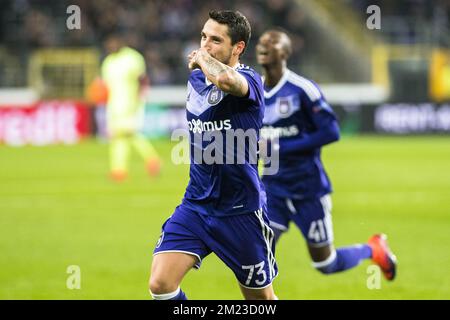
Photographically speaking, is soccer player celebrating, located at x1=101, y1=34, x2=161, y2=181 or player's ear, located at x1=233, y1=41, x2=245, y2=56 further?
soccer player celebrating, located at x1=101, y1=34, x2=161, y2=181

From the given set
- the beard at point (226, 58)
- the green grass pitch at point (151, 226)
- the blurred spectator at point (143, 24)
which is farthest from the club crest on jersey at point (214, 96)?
the blurred spectator at point (143, 24)

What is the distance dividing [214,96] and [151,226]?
6.61 meters

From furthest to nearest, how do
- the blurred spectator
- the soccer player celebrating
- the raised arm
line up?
1. the blurred spectator
2. the soccer player celebrating
3. the raised arm

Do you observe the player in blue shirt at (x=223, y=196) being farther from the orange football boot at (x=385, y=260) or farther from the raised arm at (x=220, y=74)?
the orange football boot at (x=385, y=260)

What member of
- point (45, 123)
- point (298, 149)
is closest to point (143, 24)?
point (45, 123)

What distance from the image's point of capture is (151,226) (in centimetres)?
1217

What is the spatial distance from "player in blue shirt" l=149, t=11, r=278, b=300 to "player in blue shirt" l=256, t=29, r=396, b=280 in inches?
80.0

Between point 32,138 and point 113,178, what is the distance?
8.61 metres

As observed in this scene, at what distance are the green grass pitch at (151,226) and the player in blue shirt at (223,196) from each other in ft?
6.94

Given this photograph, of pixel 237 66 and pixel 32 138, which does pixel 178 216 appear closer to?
pixel 237 66

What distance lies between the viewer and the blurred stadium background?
911 centimetres

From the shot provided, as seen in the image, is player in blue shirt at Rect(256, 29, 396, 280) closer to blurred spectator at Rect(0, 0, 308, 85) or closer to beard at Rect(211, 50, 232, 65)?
beard at Rect(211, 50, 232, 65)

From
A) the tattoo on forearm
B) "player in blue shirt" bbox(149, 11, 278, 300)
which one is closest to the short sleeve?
"player in blue shirt" bbox(149, 11, 278, 300)

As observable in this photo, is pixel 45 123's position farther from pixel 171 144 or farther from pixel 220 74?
pixel 220 74
